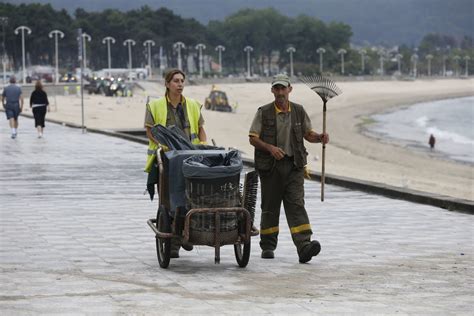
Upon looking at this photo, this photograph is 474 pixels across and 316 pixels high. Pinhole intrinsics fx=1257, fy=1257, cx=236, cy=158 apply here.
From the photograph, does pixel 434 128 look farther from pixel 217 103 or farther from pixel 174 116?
pixel 174 116

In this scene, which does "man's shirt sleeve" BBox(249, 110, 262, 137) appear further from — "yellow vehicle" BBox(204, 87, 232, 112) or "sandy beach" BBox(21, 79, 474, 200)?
"yellow vehicle" BBox(204, 87, 232, 112)

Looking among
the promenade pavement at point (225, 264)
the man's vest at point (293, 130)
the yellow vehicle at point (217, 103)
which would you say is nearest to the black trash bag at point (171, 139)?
the man's vest at point (293, 130)

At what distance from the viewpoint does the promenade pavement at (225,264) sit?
26.7 feet

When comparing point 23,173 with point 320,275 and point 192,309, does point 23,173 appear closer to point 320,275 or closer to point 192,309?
point 320,275

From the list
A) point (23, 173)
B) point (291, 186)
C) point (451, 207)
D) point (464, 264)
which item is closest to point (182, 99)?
point (291, 186)

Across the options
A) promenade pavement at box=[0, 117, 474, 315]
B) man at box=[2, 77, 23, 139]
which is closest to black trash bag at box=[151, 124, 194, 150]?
promenade pavement at box=[0, 117, 474, 315]

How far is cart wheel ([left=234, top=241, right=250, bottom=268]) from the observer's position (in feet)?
31.7

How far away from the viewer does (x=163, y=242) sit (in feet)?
32.1

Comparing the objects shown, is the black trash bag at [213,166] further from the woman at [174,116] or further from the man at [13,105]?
the man at [13,105]

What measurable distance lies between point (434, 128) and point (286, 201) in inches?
2486

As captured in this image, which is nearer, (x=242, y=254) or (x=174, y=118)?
(x=242, y=254)

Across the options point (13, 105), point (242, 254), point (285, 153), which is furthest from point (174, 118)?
point (13, 105)

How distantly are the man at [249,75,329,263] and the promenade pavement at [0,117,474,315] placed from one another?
300mm

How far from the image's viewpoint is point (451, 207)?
585 inches
